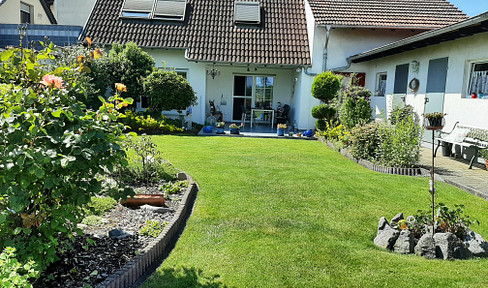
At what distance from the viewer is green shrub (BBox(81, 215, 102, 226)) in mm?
4684

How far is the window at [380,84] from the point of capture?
52.2 feet

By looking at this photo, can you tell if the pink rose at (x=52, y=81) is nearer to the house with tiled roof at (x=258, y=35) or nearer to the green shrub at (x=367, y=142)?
the green shrub at (x=367, y=142)

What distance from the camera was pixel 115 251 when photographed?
3992 mm

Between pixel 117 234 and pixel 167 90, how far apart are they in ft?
35.2

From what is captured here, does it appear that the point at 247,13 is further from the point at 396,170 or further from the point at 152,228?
the point at 152,228

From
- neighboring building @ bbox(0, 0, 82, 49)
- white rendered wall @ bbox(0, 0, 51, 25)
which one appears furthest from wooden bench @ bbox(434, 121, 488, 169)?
white rendered wall @ bbox(0, 0, 51, 25)

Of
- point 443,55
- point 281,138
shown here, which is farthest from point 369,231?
point 281,138

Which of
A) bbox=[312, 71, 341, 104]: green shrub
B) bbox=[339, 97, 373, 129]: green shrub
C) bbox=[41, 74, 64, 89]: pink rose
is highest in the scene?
bbox=[312, 71, 341, 104]: green shrub

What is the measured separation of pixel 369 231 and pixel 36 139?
3964 millimetres

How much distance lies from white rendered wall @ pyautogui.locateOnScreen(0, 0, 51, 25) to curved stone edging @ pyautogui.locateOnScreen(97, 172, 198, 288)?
63.1ft

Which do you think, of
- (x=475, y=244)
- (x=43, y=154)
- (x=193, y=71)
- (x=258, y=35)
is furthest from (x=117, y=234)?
(x=258, y=35)

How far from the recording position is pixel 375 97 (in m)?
16.2

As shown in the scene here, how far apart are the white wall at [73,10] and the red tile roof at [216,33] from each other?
507cm

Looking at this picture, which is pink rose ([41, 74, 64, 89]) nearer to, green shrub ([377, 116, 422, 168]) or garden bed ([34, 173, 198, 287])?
garden bed ([34, 173, 198, 287])
